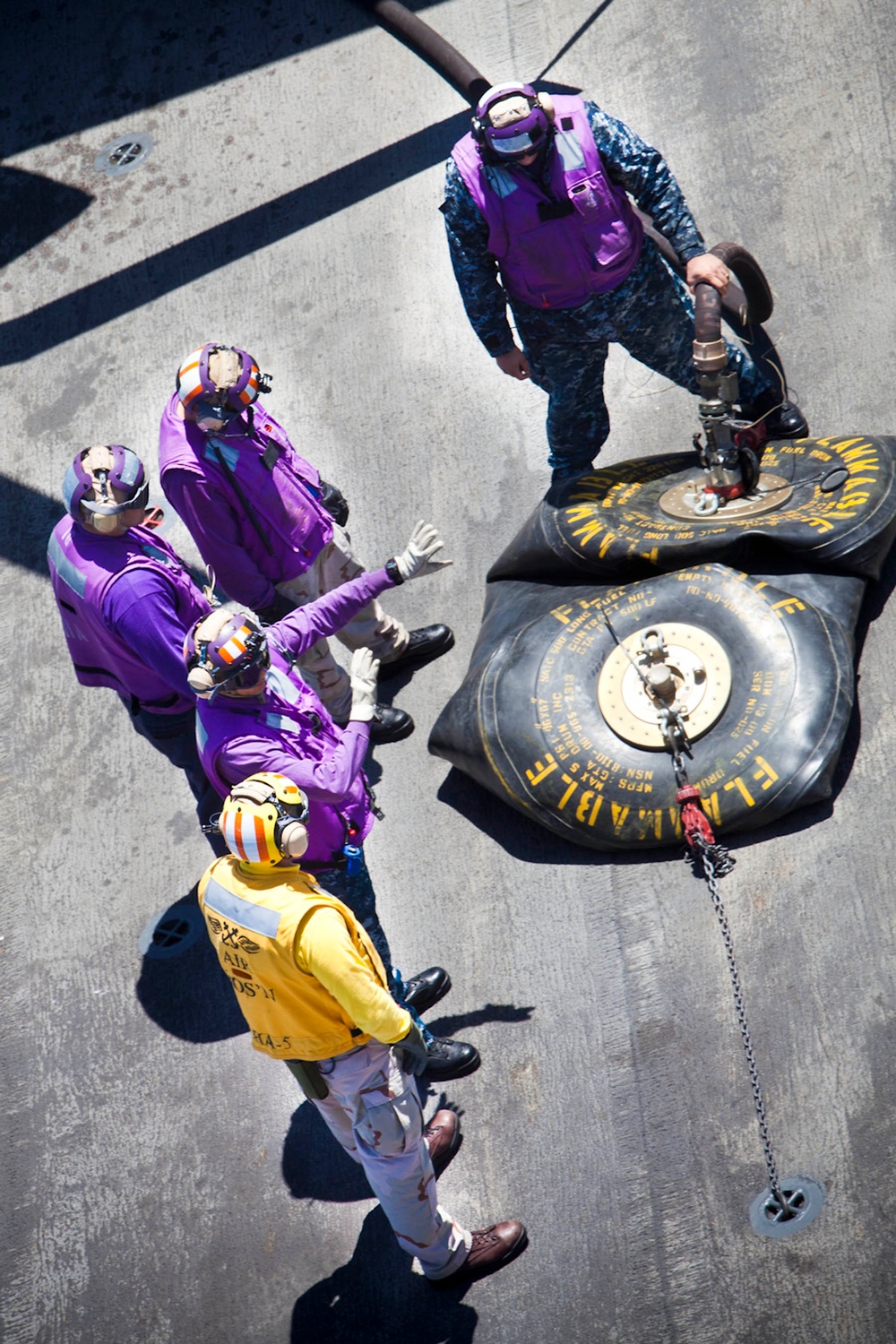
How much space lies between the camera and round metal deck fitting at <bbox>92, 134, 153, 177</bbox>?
8531 mm

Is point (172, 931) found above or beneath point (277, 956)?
beneath

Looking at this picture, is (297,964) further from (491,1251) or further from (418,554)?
(418,554)

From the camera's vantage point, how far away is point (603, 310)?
204 inches

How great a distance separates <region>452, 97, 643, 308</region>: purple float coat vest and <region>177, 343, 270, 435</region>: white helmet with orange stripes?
3.94 feet

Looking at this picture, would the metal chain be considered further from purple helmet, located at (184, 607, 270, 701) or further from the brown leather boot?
purple helmet, located at (184, 607, 270, 701)

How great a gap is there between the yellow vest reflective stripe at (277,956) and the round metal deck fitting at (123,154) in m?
6.59

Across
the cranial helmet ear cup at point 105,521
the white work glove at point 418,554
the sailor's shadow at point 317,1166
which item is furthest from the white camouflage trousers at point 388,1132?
the cranial helmet ear cup at point 105,521

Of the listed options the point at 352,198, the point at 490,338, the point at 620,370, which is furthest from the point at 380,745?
the point at 352,198

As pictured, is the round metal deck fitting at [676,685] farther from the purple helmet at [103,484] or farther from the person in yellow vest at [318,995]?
the purple helmet at [103,484]

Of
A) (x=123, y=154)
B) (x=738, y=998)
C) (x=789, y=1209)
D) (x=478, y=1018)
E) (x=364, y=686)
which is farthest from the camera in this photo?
(x=123, y=154)

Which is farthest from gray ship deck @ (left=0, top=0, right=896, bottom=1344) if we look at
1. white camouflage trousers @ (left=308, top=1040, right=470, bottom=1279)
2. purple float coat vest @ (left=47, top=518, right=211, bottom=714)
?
purple float coat vest @ (left=47, top=518, right=211, bottom=714)

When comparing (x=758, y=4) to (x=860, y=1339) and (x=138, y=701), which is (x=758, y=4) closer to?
(x=138, y=701)

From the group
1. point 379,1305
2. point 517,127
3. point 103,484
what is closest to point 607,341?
point 517,127

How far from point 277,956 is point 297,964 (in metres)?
0.06
